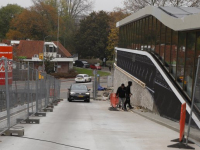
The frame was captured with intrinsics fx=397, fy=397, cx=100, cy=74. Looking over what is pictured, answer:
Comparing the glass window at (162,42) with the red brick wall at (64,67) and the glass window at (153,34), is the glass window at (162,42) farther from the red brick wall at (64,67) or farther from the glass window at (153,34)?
the red brick wall at (64,67)

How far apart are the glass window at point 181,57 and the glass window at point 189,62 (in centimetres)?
48

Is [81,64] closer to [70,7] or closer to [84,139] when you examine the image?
[70,7]

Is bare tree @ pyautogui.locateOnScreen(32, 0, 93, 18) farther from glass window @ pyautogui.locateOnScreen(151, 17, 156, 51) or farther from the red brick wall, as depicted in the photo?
glass window @ pyautogui.locateOnScreen(151, 17, 156, 51)

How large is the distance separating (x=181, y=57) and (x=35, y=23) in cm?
7118

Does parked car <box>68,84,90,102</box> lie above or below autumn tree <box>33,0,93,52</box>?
below

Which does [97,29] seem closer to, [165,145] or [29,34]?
[29,34]

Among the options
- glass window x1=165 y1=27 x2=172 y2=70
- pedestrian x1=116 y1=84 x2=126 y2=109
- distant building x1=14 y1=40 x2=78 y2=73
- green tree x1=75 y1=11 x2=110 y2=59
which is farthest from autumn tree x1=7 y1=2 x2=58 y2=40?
glass window x1=165 y1=27 x2=172 y2=70

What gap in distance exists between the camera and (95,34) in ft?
292

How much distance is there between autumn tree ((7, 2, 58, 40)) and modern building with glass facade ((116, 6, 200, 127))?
5860cm

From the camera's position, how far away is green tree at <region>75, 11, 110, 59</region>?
8825 centimetres

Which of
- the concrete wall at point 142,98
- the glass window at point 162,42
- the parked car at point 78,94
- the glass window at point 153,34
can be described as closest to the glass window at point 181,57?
the glass window at point 162,42

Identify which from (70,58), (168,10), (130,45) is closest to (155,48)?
(168,10)

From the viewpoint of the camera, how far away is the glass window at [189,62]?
1428cm

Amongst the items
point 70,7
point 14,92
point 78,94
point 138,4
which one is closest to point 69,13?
point 70,7
